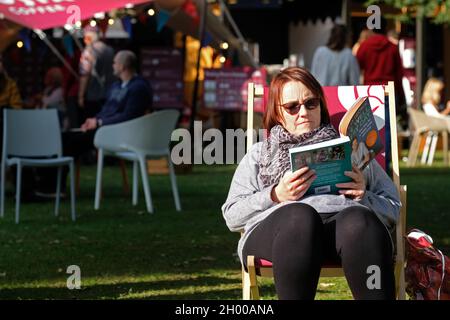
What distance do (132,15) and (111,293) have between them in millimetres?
11380

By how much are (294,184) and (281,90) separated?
0.50 meters

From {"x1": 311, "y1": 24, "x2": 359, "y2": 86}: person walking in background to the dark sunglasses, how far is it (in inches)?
258

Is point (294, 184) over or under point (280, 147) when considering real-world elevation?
under

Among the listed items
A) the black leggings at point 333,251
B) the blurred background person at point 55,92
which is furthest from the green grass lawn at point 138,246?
the blurred background person at point 55,92

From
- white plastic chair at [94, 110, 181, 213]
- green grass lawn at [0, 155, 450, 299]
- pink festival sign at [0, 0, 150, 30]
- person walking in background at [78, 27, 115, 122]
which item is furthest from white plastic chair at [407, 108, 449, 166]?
white plastic chair at [94, 110, 181, 213]

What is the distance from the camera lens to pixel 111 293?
6672 mm

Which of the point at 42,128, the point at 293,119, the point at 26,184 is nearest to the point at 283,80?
the point at 293,119

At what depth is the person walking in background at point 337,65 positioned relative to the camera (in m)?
11.8

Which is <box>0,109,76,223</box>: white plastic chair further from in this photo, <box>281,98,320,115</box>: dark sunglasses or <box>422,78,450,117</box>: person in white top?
<box>422,78,450,117</box>: person in white top

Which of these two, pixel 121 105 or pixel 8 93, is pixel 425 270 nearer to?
pixel 121 105

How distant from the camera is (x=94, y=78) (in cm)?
1505

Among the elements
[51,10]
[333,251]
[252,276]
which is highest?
[51,10]

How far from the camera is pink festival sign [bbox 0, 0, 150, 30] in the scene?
1233 centimetres

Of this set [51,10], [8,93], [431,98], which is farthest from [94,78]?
[431,98]
